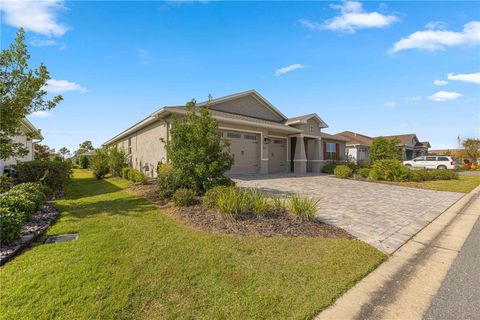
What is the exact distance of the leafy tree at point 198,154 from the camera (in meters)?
6.94

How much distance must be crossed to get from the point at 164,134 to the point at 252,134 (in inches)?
224

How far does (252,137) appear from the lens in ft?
49.3

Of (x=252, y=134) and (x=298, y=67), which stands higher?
(x=298, y=67)

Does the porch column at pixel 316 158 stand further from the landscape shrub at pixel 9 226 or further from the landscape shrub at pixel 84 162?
the landscape shrub at pixel 84 162

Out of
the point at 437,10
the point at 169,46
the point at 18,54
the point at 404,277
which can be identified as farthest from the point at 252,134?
the point at 404,277

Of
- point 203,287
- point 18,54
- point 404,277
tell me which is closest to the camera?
point 203,287

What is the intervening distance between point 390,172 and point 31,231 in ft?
57.5

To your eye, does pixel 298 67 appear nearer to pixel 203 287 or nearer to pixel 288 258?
pixel 288 258

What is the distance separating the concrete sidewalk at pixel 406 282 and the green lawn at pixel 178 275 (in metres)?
0.16

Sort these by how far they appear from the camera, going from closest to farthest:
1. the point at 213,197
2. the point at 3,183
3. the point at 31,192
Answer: the point at 213,197
the point at 31,192
the point at 3,183

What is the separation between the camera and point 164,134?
1227 cm

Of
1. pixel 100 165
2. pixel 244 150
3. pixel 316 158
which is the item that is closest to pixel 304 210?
pixel 244 150

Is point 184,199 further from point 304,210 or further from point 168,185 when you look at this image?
point 304,210

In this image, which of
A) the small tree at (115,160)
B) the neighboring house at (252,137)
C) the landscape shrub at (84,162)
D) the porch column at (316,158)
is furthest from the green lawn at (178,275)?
the landscape shrub at (84,162)
